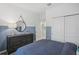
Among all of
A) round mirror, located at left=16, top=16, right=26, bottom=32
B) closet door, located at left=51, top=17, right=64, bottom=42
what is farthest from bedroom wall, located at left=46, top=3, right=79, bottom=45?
round mirror, located at left=16, top=16, right=26, bottom=32

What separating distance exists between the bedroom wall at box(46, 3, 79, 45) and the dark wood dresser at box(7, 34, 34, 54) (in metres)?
0.29

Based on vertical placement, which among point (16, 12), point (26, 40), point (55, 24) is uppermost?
point (16, 12)

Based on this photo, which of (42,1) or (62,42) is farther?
(62,42)

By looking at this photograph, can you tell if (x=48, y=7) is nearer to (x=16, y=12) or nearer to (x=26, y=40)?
(x=16, y=12)

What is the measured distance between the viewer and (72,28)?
3.05 ft

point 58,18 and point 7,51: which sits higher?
point 58,18

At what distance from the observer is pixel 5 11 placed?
92 centimetres

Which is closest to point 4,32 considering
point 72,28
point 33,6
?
point 33,6

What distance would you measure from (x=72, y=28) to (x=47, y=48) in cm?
36

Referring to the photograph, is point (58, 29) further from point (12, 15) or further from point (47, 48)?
point (12, 15)

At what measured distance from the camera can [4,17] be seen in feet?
3.04

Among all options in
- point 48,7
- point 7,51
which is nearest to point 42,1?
point 48,7

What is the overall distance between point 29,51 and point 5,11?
51 centimetres

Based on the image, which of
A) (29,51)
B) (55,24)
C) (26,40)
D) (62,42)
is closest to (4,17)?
(26,40)
